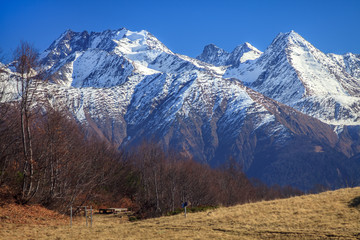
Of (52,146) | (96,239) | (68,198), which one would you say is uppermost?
(52,146)

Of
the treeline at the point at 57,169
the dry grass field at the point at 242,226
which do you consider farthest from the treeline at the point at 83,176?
the dry grass field at the point at 242,226

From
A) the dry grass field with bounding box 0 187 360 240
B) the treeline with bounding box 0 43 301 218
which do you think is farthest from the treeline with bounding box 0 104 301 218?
Answer: the dry grass field with bounding box 0 187 360 240

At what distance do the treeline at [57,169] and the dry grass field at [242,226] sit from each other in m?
4.86

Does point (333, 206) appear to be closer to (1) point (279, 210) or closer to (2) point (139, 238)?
(1) point (279, 210)

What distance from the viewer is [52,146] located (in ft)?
124

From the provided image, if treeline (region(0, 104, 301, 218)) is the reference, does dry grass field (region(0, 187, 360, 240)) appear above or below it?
below

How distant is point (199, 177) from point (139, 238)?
2363 inches

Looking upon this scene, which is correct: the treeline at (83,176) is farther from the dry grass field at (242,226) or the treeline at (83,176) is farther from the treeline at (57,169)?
the dry grass field at (242,226)

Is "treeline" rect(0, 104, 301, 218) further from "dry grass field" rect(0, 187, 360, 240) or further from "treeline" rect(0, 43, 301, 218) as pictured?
"dry grass field" rect(0, 187, 360, 240)

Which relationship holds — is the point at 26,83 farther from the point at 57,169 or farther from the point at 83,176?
the point at 83,176

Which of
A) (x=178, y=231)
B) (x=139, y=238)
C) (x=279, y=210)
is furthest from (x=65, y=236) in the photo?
(x=279, y=210)

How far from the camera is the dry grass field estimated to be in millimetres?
24234

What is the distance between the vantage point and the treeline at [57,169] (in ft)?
109

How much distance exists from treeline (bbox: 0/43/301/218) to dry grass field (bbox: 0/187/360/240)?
4864mm
